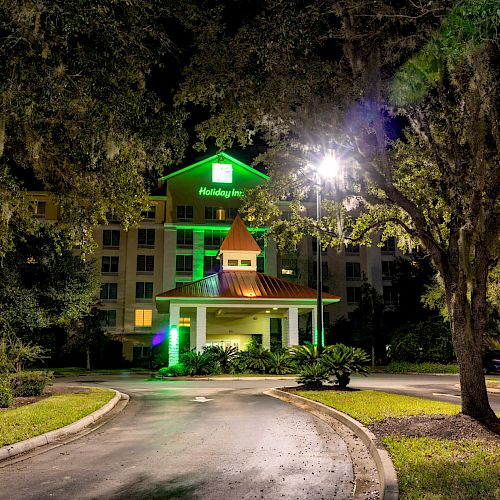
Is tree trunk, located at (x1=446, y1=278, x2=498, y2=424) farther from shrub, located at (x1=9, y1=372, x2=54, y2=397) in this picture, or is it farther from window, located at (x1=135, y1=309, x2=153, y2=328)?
window, located at (x1=135, y1=309, x2=153, y2=328)

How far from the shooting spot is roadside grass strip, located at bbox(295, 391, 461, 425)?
36.2 feet

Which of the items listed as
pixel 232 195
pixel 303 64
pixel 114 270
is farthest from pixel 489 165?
pixel 114 270

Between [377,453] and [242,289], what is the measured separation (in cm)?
2505

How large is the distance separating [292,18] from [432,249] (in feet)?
17.4

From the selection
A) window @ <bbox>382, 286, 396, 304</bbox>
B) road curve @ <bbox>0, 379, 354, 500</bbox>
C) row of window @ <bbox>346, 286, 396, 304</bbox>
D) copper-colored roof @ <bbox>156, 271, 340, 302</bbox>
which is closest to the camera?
road curve @ <bbox>0, 379, 354, 500</bbox>

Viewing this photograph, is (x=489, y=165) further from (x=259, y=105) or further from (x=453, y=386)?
(x=453, y=386)

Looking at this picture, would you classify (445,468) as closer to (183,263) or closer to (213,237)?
(213,237)

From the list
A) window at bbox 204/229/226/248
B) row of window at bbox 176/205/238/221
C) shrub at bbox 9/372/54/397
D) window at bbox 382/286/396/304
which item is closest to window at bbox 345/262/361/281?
window at bbox 382/286/396/304

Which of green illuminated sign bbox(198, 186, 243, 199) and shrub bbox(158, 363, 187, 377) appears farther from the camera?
green illuminated sign bbox(198, 186, 243, 199)

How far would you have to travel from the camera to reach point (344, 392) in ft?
54.9

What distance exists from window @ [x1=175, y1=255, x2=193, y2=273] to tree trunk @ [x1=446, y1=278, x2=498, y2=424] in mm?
41044

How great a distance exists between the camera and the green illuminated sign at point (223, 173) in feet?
162

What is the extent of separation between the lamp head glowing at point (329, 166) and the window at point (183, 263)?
3665 centimetres

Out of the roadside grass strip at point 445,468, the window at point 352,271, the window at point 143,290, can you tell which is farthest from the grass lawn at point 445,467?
the window at point 352,271
